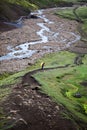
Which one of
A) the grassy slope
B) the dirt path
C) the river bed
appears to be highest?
the dirt path

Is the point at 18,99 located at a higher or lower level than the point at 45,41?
higher

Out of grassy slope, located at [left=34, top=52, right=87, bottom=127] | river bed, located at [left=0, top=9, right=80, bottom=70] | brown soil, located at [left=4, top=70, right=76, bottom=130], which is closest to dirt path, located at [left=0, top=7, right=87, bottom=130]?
brown soil, located at [left=4, top=70, right=76, bottom=130]

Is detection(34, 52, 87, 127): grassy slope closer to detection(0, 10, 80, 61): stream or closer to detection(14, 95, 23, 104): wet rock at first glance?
detection(14, 95, 23, 104): wet rock

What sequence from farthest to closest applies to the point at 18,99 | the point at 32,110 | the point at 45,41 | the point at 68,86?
the point at 45,41
the point at 68,86
the point at 18,99
the point at 32,110

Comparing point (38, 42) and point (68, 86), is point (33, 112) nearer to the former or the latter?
point (68, 86)

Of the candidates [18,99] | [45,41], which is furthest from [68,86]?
[45,41]

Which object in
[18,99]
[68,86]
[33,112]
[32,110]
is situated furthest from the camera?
[68,86]

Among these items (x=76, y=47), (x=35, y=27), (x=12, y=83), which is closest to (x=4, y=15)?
(x=35, y=27)

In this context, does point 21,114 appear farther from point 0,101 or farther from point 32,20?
point 32,20

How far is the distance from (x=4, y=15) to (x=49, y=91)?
6670cm

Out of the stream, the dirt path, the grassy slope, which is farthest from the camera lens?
the stream

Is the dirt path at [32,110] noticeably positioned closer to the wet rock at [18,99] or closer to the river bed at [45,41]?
the wet rock at [18,99]

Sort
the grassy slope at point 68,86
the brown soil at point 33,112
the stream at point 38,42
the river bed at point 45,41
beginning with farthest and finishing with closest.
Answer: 1. the river bed at point 45,41
2. the stream at point 38,42
3. the grassy slope at point 68,86
4. the brown soil at point 33,112

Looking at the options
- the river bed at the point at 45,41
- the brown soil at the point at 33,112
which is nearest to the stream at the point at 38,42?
the river bed at the point at 45,41
